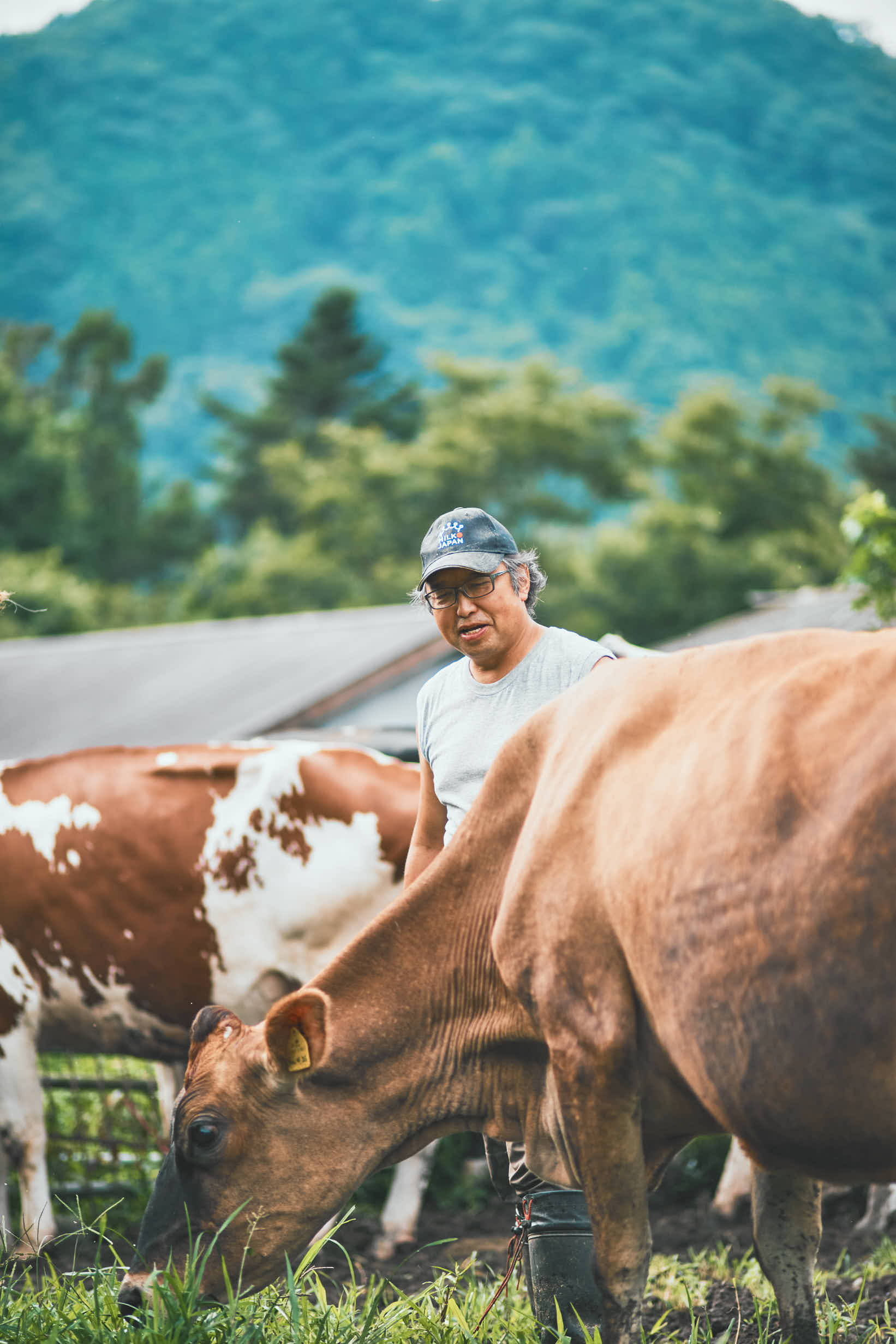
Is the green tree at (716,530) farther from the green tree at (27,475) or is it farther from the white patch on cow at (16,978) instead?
the white patch on cow at (16,978)

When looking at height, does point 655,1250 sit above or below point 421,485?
above

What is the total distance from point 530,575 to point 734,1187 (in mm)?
3142

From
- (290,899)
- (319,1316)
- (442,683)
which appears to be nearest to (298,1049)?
(319,1316)

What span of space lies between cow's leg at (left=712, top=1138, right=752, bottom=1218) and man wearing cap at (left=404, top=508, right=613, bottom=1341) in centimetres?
223

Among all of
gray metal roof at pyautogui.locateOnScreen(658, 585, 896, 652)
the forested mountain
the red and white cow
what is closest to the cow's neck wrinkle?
the red and white cow

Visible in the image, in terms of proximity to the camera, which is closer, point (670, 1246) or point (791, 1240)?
point (791, 1240)

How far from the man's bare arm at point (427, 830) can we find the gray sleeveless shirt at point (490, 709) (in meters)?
Answer: 0.07

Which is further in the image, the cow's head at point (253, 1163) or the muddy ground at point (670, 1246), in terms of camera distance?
the muddy ground at point (670, 1246)

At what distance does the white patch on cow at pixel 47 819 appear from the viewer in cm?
549

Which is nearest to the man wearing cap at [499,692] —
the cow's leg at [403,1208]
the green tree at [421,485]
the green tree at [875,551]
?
the cow's leg at [403,1208]

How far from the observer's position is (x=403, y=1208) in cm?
541

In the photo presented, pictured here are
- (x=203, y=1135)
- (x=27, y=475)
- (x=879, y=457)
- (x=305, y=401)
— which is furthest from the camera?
(x=305, y=401)

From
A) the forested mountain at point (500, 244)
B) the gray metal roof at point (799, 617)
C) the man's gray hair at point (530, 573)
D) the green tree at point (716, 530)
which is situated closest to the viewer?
the man's gray hair at point (530, 573)

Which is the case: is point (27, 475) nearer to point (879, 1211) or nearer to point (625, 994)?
point (879, 1211)
